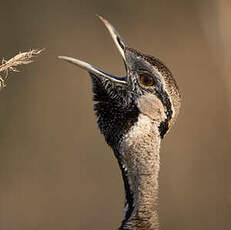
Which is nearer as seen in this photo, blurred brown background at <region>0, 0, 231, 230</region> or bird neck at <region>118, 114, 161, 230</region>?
bird neck at <region>118, 114, 161, 230</region>

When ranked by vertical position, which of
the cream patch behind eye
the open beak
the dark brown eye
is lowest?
the cream patch behind eye

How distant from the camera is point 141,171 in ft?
8.30

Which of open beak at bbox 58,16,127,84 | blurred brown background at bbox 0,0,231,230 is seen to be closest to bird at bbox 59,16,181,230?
open beak at bbox 58,16,127,84

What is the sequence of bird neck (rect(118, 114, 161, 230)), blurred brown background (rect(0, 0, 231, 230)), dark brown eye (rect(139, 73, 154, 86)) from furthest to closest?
blurred brown background (rect(0, 0, 231, 230)) < dark brown eye (rect(139, 73, 154, 86)) < bird neck (rect(118, 114, 161, 230))

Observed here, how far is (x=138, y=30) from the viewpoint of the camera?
4.98m

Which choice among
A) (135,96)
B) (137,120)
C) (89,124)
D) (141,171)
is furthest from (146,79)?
(89,124)

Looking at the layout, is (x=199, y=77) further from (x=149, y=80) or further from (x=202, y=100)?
(x=149, y=80)

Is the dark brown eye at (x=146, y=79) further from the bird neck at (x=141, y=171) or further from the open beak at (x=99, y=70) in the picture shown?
the bird neck at (x=141, y=171)

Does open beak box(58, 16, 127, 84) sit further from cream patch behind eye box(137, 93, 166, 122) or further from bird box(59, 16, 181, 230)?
cream patch behind eye box(137, 93, 166, 122)

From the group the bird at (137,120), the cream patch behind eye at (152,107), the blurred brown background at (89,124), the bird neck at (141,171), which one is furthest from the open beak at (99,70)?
the blurred brown background at (89,124)

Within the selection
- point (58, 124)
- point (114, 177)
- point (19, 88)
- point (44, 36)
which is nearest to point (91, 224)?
point (114, 177)

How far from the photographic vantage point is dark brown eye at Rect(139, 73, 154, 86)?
2629 mm

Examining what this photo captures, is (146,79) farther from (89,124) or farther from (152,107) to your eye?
(89,124)

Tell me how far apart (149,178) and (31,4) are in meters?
2.73
